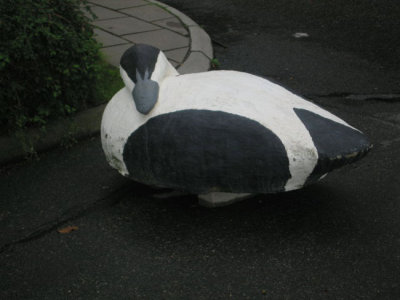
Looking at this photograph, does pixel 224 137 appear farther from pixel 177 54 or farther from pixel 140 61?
pixel 177 54

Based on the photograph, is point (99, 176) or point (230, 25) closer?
point (99, 176)

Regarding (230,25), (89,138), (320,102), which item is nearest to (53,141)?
(89,138)

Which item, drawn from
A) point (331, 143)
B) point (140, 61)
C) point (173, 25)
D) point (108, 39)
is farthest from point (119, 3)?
point (331, 143)

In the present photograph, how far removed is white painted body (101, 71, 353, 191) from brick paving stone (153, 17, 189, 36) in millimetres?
3448

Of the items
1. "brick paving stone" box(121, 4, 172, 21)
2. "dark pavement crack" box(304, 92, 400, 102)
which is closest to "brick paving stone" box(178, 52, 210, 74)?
"dark pavement crack" box(304, 92, 400, 102)

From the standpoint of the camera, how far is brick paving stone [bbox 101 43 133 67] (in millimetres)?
5637

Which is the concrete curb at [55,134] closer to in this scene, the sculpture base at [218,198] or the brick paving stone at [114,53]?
the brick paving stone at [114,53]

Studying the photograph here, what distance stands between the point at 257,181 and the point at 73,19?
2243 mm

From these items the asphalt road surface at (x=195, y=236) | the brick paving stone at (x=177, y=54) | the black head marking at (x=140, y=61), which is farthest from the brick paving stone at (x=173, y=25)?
the black head marking at (x=140, y=61)

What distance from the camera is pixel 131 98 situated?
3.27 metres

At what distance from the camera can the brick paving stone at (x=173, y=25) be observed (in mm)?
6664

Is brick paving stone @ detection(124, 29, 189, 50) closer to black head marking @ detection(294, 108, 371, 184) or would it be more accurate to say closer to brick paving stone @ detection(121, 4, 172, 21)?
brick paving stone @ detection(121, 4, 172, 21)

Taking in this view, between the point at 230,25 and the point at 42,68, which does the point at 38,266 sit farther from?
the point at 230,25

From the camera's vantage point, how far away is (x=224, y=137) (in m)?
2.92
